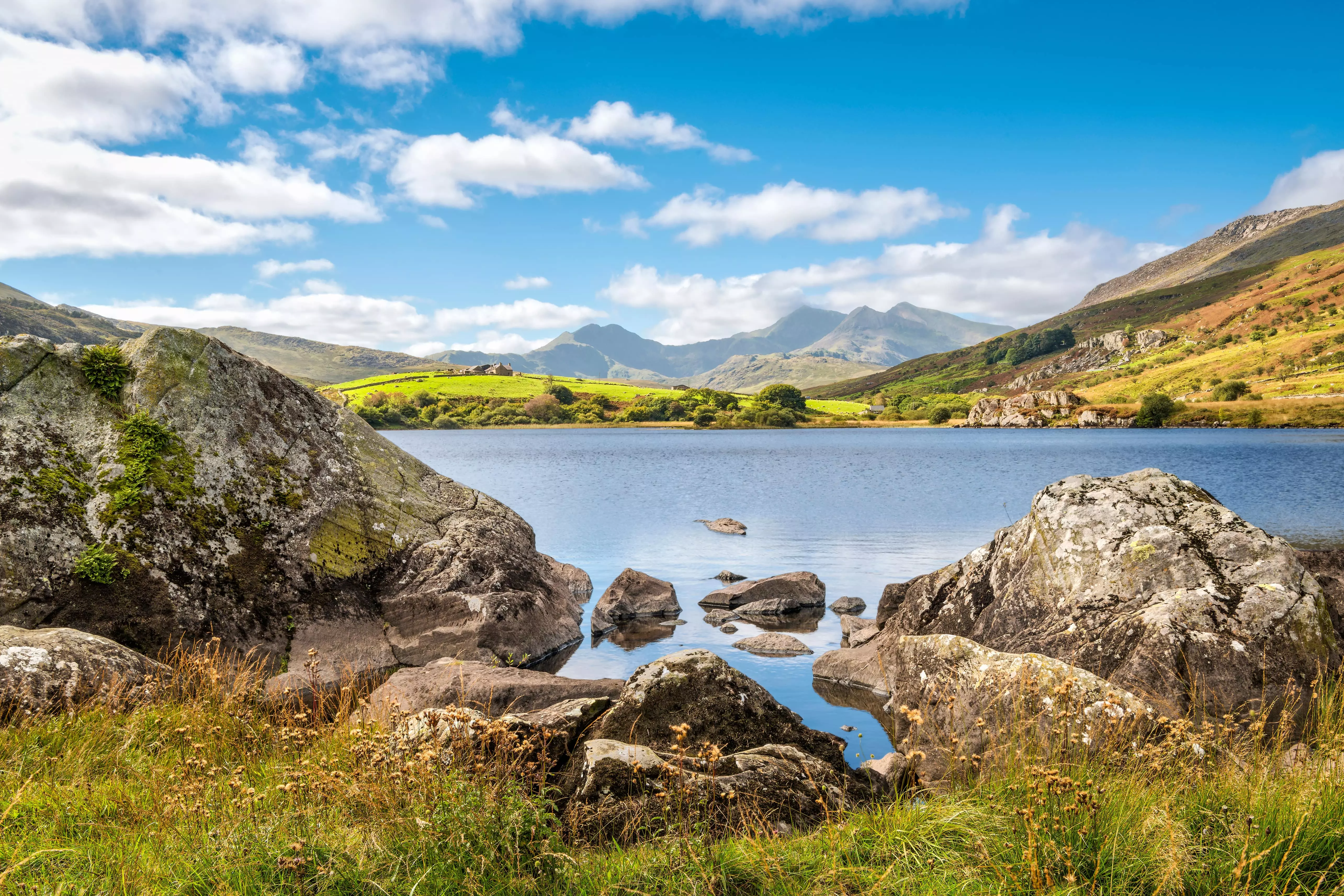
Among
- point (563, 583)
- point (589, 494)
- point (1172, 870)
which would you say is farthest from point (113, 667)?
point (589, 494)

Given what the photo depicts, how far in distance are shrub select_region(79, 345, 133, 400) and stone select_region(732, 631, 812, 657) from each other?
1575cm

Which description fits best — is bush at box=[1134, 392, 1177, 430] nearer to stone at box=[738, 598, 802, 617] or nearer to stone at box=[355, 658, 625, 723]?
stone at box=[738, 598, 802, 617]

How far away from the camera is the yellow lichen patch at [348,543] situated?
52.4ft

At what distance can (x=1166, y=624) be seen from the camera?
1148cm

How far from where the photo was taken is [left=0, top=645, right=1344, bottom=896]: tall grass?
15.8ft

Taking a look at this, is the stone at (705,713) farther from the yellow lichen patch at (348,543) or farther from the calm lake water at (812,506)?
the yellow lichen patch at (348,543)

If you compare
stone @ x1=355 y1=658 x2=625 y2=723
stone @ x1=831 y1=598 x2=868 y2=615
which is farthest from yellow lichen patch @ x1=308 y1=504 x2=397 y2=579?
stone @ x1=831 y1=598 x2=868 y2=615

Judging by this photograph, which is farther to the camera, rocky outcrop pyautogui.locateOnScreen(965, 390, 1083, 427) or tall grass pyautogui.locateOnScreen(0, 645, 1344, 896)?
rocky outcrop pyautogui.locateOnScreen(965, 390, 1083, 427)

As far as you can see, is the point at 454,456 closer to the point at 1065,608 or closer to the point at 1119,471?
the point at 1119,471

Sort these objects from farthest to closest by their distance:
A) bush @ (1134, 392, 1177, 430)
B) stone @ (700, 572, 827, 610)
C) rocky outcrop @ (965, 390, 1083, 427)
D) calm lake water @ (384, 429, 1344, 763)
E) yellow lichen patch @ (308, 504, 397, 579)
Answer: rocky outcrop @ (965, 390, 1083, 427), bush @ (1134, 392, 1177, 430), stone @ (700, 572, 827, 610), calm lake water @ (384, 429, 1344, 763), yellow lichen patch @ (308, 504, 397, 579)

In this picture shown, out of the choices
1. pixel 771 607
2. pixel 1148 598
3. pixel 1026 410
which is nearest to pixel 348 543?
pixel 771 607

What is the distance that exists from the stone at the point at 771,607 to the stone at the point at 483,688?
34.1ft

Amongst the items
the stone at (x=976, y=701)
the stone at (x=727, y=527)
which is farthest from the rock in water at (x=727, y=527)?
the stone at (x=976, y=701)

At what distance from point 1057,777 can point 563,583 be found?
18.2 metres
